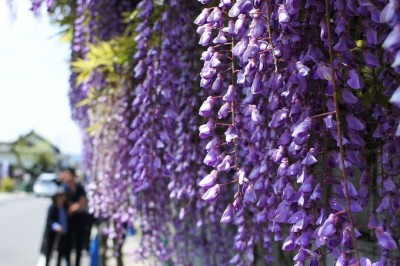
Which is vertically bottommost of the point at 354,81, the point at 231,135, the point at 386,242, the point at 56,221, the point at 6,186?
the point at 6,186

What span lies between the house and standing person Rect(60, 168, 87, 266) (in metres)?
56.3

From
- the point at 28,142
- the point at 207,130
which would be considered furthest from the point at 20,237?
the point at 28,142

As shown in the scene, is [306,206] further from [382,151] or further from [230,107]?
[382,151]

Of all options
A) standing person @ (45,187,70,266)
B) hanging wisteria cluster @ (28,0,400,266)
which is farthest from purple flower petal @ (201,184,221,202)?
standing person @ (45,187,70,266)

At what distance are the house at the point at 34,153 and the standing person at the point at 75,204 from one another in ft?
185

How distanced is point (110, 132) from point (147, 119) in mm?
1584

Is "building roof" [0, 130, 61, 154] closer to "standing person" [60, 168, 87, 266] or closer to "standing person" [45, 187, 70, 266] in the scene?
"standing person" [60, 168, 87, 266]

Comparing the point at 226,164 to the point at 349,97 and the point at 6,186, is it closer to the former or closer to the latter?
the point at 349,97

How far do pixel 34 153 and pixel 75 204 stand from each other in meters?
60.4

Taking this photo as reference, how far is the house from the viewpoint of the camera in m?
64.7

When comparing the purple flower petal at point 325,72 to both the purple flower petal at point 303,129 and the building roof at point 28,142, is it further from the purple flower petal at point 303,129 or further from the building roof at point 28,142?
the building roof at point 28,142

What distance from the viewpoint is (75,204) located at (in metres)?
7.54

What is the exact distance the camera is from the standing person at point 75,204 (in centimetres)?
754

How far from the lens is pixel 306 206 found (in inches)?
60.7
